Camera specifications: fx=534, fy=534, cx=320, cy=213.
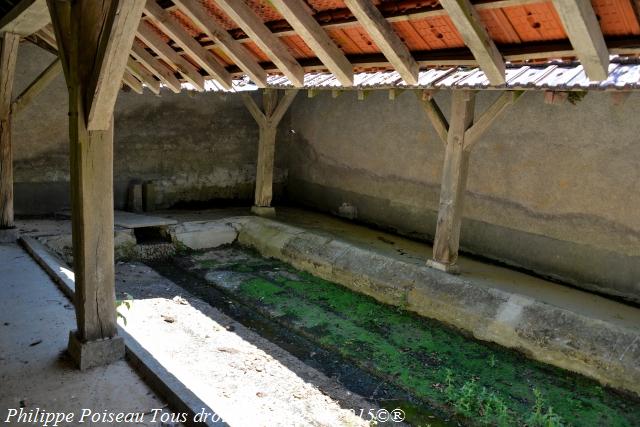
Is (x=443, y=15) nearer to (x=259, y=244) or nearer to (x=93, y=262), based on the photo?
(x=93, y=262)

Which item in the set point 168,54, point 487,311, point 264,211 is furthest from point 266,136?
point 487,311

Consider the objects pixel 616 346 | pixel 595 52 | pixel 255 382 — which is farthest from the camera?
pixel 616 346

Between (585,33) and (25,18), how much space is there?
5.68 metres

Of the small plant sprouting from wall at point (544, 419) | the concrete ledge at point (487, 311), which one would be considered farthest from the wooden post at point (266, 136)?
the small plant sprouting from wall at point (544, 419)

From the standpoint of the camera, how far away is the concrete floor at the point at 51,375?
3684mm

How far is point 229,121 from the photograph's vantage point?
12922mm

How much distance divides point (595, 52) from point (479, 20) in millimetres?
893

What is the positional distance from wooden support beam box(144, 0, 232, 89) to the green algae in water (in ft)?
10.9

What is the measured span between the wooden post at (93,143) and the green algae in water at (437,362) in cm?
311

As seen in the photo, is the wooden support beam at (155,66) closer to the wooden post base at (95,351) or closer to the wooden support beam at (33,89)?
the wooden support beam at (33,89)

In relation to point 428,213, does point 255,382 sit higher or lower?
lower

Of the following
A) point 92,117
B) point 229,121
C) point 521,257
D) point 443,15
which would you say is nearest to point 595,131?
point 521,257

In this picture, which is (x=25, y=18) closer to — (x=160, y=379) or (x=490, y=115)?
(x=160, y=379)

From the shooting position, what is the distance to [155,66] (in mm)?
8070
